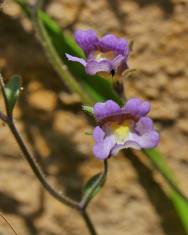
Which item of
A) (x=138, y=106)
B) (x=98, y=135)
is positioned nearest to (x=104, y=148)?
(x=98, y=135)

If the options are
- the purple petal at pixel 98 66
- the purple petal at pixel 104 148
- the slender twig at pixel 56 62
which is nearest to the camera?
the purple petal at pixel 104 148

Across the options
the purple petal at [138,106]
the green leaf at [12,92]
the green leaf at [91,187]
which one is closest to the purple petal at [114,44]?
the purple petal at [138,106]

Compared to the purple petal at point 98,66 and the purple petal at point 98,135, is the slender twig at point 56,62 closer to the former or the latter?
the purple petal at point 98,66

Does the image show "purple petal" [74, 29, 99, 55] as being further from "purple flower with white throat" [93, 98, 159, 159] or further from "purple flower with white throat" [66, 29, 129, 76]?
"purple flower with white throat" [93, 98, 159, 159]

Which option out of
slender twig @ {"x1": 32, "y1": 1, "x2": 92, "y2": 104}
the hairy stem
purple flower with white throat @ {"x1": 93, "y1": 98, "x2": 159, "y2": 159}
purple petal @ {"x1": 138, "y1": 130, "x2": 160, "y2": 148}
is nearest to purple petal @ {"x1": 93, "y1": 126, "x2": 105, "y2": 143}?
purple flower with white throat @ {"x1": 93, "y1": 98, "x2": 159, "y2": 159}

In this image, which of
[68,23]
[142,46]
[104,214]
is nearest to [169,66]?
[142,46]

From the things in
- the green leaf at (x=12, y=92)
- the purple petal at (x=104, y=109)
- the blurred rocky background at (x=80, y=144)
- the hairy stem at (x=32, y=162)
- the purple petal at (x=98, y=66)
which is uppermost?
the green leaf at (x=12, y=92)

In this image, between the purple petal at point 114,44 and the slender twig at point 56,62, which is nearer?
the purple petal at point 114,44

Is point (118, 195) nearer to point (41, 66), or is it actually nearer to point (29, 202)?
point (29, 202)

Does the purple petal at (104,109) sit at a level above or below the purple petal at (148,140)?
above
